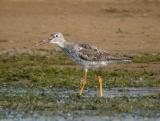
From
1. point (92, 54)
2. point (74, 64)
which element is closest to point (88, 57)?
point (92, 54)

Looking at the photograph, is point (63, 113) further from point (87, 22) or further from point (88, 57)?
point (87, 22)

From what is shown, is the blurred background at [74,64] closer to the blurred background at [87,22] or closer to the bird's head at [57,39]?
the blurred background at [87,22]

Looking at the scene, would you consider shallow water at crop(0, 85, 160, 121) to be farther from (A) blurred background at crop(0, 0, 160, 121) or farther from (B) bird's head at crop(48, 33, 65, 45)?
(B) bird's head at crop(48, 33, 65, 45)

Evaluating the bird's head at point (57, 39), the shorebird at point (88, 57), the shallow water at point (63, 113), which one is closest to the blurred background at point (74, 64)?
the shallow water at point (63, 113)

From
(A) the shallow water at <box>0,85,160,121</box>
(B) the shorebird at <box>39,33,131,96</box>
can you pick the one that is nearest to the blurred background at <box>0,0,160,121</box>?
(A) the shallow water at <box>0,85,160,121</box>

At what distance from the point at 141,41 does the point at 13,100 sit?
736 cm

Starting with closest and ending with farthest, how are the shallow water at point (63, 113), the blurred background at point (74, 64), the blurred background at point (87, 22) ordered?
the shallow water at point (63, 113) < the blurred background at point (74, 64) < the blurred background at point (87, 22)

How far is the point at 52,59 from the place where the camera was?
1770 centimetres

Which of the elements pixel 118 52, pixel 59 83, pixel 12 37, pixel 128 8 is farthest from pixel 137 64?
pixel 128 8

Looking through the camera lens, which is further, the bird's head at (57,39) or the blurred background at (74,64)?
the bird's head at (57,39)

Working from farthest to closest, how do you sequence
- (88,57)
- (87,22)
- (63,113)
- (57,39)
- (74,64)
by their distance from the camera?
(87,22)
(74,64)
(57,39)
(88,57)
(63,113)

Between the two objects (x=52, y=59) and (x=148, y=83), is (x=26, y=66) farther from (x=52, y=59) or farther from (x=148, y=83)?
(x=148, y=83)

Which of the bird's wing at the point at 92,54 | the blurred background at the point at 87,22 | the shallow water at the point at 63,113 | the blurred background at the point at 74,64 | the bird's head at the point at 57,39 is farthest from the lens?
the blurred background at the point at 87,22

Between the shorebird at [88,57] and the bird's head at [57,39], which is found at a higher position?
the bird's head at [57,39]
